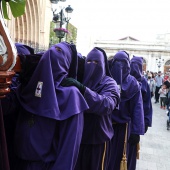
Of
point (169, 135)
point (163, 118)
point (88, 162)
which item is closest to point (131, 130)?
point (88, 162)

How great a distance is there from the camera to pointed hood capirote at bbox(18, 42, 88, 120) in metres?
1.80

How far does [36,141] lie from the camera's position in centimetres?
185

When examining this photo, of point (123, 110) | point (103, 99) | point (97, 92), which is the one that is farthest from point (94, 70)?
point (123, 110)

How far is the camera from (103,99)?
221cm

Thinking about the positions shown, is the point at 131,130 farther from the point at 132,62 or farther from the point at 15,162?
the point at 15,162

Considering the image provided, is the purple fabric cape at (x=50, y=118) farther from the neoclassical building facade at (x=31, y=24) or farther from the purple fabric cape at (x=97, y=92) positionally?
the neoclassical building facade at (x=31, y=24)

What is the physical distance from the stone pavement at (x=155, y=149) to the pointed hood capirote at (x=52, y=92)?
11.6 ft

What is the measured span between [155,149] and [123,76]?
3.40m

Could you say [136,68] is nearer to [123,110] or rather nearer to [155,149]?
[123,110]

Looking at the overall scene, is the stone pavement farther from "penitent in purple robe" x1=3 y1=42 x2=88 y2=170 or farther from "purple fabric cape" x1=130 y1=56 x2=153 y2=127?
"penitent in purple robe" x1=3 y1=42 x2=88 y2=170

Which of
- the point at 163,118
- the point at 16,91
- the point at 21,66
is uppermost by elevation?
the point at 21,66

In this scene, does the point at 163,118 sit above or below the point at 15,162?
below

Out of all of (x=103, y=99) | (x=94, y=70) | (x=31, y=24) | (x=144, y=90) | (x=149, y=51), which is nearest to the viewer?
(x=103, y=99)

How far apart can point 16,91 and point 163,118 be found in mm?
9194
